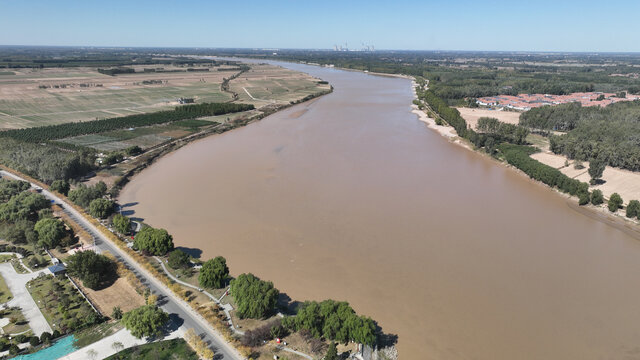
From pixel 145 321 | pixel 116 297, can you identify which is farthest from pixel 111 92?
pixel 145 321

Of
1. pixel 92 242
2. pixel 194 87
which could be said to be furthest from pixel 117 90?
pixel 92 242

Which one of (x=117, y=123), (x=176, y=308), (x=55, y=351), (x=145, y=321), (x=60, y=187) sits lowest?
(x=55, y=351)

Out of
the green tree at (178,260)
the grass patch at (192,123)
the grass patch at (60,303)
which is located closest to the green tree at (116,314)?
the grass patch at (60,303)

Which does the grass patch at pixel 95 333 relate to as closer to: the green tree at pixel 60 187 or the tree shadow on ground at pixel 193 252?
the tree shadow on ground at pixel 193 252

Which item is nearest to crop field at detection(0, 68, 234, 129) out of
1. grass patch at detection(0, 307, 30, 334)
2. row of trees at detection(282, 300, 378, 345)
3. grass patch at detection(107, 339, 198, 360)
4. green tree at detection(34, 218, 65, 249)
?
green tree at detection(34, 218, 65, 249)

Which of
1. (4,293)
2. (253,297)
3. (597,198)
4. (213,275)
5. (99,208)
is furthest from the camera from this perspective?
(597,198)

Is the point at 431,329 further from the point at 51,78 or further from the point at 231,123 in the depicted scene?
the point at 51,78

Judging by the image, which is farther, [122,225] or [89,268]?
[122,225]

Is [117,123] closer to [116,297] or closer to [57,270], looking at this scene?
[57,270]
